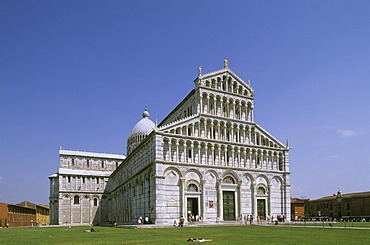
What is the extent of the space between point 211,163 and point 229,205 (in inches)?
243

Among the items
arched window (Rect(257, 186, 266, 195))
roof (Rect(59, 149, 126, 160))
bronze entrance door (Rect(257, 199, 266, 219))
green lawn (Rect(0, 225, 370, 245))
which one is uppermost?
roof (Rect(59, 149, 126, 160))

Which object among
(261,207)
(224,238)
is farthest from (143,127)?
(224,238)

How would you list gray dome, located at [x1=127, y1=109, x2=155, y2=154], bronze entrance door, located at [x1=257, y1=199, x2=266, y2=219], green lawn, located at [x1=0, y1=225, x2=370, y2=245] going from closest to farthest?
green lawn, located at [x1=0, y1=225, x2=370, y2=245], bronze entrance door, located at [x1=257, y1=199, x2=266, y2=219], gray dome, located at [x1=127, y1=109, x2=155, y2=154]

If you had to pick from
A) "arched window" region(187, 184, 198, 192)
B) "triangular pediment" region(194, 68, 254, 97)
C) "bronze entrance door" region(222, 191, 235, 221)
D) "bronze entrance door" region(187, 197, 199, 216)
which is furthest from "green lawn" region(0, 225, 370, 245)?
"triangular pediment" region(194, 68, 254, 97)

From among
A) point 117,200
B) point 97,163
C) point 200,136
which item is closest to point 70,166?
point 97,163

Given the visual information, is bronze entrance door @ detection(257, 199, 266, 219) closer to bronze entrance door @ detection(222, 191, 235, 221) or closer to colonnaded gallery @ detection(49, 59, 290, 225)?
colonnaded gallery @ detection(49, 59, 290, 225)

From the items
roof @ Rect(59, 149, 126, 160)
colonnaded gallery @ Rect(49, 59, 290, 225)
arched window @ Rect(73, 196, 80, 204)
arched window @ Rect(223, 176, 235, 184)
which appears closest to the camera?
colonnaded gallery @ Rect(49, 59, 290, 225)

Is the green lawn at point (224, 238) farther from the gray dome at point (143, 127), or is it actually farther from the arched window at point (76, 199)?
the gray dome at point (143, 127)

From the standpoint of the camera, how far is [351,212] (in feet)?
270

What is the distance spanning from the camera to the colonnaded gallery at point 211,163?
4456cm

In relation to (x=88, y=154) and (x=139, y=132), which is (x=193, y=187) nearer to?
(x=139, y=132)

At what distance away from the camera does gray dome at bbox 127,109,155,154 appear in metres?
80.1

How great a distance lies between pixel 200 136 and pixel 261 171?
10.7 metres

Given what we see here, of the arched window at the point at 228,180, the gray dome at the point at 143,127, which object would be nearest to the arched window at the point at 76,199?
the gray dome at the point at 143,127
